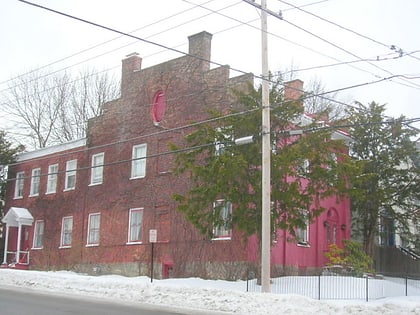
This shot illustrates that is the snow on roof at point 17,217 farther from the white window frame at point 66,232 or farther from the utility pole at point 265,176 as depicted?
the utility pole at point 265,176

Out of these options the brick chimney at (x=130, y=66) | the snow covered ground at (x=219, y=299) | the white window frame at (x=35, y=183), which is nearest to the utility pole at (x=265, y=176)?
the snow covered ground at (x=219, y=299)

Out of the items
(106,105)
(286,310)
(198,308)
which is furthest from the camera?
(106,105)

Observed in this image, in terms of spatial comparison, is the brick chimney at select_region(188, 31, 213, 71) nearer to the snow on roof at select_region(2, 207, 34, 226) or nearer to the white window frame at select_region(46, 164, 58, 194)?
the white window frame at select_region(46, 164, 58, 194)

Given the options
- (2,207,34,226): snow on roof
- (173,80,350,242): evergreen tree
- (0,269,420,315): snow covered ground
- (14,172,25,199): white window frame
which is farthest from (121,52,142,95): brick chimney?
(0,269,420,315): snow covered ground

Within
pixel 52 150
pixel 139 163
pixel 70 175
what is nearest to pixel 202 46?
pixel 139 163

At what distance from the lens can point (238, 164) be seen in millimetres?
20859

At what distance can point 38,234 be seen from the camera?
38.3 m

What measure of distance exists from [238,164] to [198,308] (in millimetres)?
5350

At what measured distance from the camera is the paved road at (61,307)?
1492cm

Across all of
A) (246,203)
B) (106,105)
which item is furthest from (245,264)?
(106,105)

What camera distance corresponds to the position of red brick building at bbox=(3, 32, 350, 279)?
27.9m

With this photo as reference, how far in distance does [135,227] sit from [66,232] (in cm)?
651

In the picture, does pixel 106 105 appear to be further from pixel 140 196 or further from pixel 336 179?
pixel 336 179

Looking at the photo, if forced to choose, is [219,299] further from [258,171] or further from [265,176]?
[258,171]
